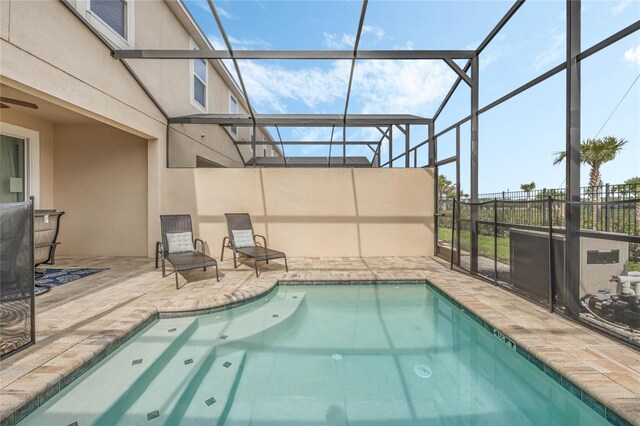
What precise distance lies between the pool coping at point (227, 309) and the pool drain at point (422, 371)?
36.0 inches

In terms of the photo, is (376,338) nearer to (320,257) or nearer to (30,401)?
(30,401)

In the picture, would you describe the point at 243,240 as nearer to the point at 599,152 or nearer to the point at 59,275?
the point at 59,275

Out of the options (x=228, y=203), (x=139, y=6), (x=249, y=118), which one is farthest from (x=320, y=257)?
(x=139, y=6)

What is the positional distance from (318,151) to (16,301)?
9.42m

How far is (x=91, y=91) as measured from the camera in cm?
484

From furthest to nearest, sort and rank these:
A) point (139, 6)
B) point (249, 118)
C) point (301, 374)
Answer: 1. point (249, 118)
2. point (139, 6)
3. point (301, 374)

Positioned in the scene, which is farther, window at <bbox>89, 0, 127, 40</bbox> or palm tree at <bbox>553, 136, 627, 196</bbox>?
palm tree at <bbox>553, 136, 627, 196</bbox>

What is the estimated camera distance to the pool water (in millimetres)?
2279

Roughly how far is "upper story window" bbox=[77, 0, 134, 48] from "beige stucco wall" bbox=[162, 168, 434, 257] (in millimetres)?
3339

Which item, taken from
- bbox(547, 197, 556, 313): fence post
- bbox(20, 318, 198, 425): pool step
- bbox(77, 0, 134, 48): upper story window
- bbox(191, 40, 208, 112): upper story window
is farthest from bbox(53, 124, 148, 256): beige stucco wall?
bbox(547, 197, 556, 313): fence post

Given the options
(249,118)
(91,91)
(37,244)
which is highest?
(249,118)

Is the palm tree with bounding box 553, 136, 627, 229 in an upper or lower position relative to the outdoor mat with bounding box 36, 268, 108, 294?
upper

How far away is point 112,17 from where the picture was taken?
18.6 feet

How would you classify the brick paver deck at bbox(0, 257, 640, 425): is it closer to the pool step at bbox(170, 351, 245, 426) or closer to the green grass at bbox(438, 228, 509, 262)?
the green grass at bbox(438, 228, 509, 262)
